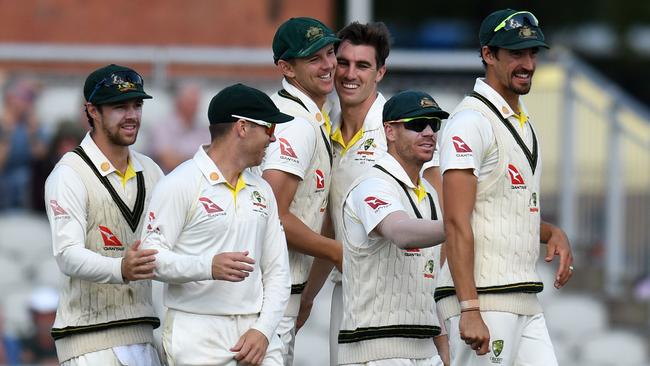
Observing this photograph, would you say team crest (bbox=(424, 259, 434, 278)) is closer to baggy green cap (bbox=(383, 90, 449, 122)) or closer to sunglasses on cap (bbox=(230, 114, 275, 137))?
baggy green cap (bbox=(383, 90, 449, 122))

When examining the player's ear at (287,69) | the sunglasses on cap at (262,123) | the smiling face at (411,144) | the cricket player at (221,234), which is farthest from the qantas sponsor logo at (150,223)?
the player's ear at (287,69)

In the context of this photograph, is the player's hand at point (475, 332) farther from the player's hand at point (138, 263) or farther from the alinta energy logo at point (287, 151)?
the player's hand at point (138, 263)

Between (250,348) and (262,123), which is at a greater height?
(262,123)

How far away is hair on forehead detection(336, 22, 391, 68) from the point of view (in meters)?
7.89

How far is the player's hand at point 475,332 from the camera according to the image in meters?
6.70

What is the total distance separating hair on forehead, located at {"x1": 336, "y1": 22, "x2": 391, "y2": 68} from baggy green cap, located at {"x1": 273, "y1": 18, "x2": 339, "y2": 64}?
0.31 metres

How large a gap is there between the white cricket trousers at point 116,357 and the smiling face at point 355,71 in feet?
5.54

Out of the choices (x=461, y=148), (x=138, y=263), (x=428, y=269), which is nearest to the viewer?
(x=138, y=263)

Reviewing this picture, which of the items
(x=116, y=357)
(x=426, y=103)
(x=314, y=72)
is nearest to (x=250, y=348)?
(x=116, y=357)

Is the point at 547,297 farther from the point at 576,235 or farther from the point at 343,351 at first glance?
the point at 343,351

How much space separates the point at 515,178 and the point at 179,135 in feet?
21.8

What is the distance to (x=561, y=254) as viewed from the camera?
7031 mm

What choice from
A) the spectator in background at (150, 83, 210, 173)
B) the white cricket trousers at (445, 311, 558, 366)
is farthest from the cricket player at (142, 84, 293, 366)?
the spectator in background at (150, 83, 210, 173)

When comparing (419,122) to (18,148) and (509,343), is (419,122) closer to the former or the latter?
(509,343)
